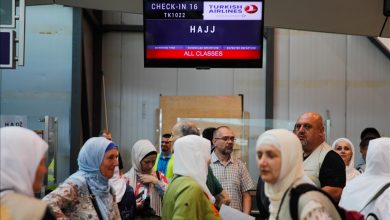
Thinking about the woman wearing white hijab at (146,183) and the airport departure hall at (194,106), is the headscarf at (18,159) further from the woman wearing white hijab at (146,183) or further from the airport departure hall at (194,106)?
the woman wearing white hijab at (146,183)

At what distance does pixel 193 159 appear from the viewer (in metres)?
4.41

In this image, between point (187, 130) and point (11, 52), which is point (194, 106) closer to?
point (187, 130)

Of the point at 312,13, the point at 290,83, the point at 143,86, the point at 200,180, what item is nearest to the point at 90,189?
the point at 200,180

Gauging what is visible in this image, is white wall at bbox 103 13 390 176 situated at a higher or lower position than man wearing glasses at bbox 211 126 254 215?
higher

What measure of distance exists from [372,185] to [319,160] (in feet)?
1.36

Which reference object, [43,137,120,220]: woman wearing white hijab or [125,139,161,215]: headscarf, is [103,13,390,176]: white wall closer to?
[125,139,161,215]: headscarf

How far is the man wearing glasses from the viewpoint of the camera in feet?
20.0

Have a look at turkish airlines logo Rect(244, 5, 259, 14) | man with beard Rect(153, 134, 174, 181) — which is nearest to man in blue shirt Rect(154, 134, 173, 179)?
man with beard Rect(153, 134, 174, 181)

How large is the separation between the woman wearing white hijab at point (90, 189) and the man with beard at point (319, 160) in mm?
1389

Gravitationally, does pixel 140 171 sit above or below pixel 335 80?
below

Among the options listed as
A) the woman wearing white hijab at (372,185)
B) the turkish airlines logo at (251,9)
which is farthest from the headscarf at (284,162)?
the turkish airlines logo at (251,9)

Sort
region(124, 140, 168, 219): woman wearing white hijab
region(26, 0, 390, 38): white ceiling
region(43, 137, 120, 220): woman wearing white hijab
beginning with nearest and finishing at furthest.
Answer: region(43, 137, 120, 220): woman wearing white hijab < region(124, 140, 168, 219): woman wearing white hijab < region(26, 0, 390, 38): white ceiling

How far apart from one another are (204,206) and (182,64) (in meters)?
2.46

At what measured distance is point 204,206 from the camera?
420cm
